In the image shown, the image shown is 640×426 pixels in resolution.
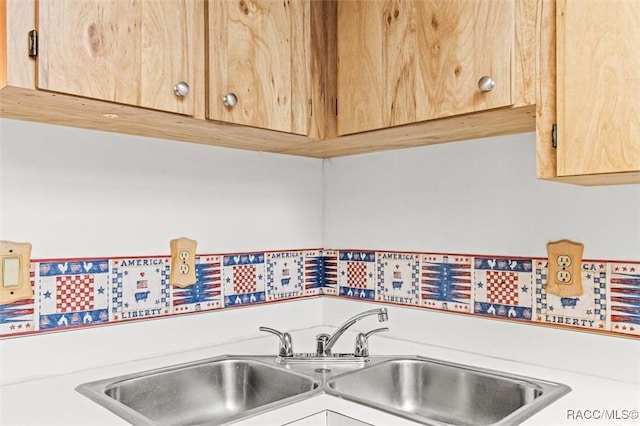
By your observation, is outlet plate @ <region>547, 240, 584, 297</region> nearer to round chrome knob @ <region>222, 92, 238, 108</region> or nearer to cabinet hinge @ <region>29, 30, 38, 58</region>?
round chrome knob @ <region>222, 92, 238, 108</region>

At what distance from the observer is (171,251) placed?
1566mm

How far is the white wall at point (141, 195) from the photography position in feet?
4.27

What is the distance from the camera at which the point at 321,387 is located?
126cm

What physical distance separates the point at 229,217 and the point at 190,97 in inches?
22.5

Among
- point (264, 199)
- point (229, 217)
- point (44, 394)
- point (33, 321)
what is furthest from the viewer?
point (264, 199)

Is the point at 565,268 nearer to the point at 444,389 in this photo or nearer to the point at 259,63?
the point at 444,389

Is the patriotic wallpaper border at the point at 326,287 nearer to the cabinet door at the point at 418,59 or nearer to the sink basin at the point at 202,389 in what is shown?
the sink basin at the point at 202,389

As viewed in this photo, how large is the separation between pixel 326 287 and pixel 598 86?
4.07 feet

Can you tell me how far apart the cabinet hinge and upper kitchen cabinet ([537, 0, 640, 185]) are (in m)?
1.06

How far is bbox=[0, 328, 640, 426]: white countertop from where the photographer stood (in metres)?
1.05

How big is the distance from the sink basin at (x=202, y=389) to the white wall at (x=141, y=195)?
1.20 feet

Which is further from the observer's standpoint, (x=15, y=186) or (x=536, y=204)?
(x=536, y=204)

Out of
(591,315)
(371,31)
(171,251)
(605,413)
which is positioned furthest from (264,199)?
(605,413)

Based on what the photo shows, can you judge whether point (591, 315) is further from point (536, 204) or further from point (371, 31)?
point (371, 31)
